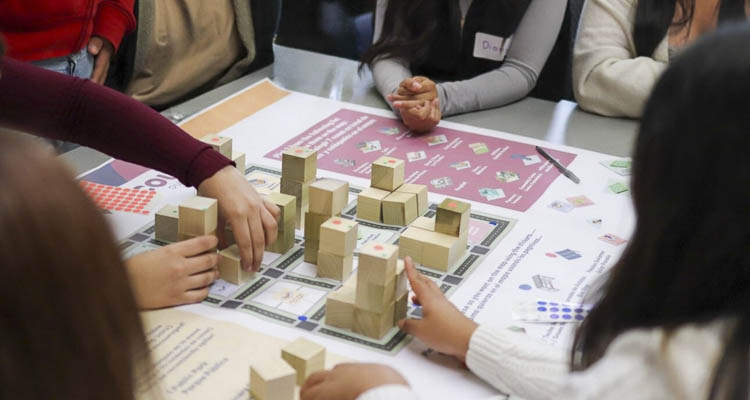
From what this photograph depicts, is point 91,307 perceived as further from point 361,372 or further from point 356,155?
point 356,155

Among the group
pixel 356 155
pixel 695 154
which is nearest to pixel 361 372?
pixel 695 154

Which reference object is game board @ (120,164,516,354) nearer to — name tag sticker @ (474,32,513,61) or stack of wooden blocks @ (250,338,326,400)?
stack of wooden blocks @ (250,338,326,400)

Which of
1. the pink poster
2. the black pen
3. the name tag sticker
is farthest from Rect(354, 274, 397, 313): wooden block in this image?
the name tag sticker

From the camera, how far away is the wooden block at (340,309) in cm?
95

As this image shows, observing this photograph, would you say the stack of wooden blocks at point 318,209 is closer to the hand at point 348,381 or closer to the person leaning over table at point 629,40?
the hand at point 348,381

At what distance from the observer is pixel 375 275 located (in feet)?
3.07

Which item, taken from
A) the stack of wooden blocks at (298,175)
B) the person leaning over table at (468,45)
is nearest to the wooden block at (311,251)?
the stack of wooden blocks at (298,175)

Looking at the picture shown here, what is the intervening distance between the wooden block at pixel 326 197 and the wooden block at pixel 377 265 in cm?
18

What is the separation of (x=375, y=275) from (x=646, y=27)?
1041 millimetres

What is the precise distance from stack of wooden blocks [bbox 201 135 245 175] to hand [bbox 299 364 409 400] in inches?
21.5

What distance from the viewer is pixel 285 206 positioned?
111 cm

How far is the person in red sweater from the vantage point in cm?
142

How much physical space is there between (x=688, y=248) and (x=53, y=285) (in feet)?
1.56

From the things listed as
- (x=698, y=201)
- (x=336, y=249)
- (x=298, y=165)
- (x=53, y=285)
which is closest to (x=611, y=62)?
(x=298, y=165)
